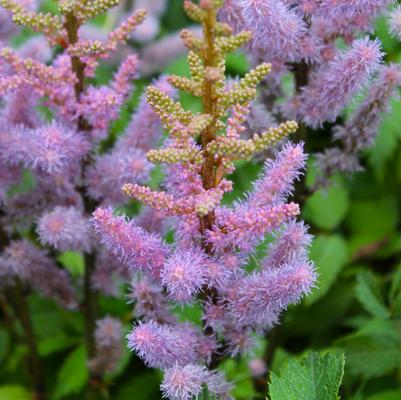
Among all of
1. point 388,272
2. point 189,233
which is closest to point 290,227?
point 189,233

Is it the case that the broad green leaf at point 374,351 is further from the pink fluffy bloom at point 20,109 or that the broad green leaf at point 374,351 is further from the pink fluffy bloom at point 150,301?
the pink fluffy bloom at point 20,109

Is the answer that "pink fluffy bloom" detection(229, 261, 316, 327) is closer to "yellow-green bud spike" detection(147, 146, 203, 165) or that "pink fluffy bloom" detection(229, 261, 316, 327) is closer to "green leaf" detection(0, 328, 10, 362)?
"yellow-green bud spike" detection(147, 146, 203, 165)

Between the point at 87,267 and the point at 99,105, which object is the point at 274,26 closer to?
the point at 99,105

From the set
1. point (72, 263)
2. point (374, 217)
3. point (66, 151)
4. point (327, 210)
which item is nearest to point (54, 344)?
point (72, 263)

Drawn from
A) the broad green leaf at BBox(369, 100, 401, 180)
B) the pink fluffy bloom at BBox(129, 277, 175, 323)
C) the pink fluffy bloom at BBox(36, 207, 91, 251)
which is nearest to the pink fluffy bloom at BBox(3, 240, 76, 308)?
the pink fluffy bloom at BBox(36, 207, 91, 251)

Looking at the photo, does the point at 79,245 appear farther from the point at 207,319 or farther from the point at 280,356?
the point at 280,356

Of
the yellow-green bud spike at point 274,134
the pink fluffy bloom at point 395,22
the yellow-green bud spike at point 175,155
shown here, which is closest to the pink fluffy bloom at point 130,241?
the yellow-green bud spike at point 175,155
